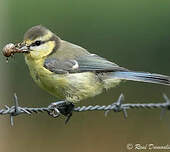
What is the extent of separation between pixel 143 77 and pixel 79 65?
26.3 inches

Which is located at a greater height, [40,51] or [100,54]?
[40,51]

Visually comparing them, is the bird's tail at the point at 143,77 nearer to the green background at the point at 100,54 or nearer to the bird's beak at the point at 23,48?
the bird's beak at the point at 23,48

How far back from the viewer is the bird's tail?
498cm

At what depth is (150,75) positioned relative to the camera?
513 cm

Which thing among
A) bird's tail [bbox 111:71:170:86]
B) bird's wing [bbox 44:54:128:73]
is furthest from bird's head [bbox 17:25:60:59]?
bird's tail [bbox 111:71:170:86]

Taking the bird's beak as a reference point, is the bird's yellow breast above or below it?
below

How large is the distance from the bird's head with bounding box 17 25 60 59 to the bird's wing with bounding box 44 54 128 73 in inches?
4.2

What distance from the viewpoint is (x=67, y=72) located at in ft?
18.2

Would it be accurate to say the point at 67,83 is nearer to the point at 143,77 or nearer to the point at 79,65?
the point at 79,65

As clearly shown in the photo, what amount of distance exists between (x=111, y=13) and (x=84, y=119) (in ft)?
8.27

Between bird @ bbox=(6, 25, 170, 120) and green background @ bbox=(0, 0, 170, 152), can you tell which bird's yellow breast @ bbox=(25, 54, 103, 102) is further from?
green background @ bbox=(0, 0, 170, 152)

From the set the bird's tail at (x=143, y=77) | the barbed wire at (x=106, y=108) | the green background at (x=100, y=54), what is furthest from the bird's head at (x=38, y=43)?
the green background at (x=100, y=54)

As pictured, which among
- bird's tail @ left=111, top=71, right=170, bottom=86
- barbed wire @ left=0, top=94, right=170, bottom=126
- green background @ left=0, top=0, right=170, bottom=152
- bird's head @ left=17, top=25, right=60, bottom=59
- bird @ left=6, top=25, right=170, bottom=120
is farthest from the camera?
green background @ left=0, top=0, right=170, bottom=152

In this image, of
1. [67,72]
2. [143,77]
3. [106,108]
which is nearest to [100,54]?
[67,72]
